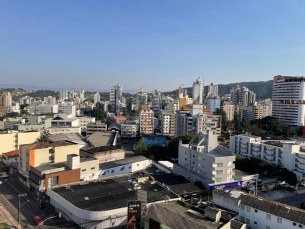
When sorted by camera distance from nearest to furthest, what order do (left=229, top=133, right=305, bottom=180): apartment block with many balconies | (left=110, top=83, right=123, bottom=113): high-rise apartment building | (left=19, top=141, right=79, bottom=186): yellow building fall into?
(left=19, top=141, right=79, bottom=186): yellow building → (left=229, top=133, right=305, bottom=180): apartment block with many balconies → (left=110, top=83, right=123, bottom=113): high-rise apartment building

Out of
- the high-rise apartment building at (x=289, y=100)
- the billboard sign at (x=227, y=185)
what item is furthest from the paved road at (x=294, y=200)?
the high-rise apartment building at (x=289, y=100)

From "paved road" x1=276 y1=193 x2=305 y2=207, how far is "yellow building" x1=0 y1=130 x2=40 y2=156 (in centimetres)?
2516

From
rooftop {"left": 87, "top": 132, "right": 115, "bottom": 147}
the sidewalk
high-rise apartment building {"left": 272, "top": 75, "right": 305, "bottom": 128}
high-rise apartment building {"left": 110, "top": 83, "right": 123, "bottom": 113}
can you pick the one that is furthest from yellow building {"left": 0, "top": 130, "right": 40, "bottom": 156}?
high-rise apartment building {"left": 110, "top": 83, "right": 123, "bottom": 113}

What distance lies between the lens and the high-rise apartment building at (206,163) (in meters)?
18.0

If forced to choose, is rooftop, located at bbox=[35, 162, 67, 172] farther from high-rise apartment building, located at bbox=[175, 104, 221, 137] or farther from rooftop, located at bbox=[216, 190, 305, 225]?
high-rise apartment building, located at bbox=[175, 104, 221, 137]

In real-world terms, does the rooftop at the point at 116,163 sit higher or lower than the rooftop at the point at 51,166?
lower

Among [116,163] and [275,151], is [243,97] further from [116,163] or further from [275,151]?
[116,163]

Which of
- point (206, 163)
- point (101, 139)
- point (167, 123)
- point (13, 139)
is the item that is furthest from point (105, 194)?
point (167, 123)

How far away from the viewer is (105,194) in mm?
14906

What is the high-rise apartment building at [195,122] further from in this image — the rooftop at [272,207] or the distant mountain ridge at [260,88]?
the distant mountain ridge at [260,88]

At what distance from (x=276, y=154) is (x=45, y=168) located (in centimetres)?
2073

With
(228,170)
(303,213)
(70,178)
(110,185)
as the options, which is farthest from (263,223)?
(70,178)

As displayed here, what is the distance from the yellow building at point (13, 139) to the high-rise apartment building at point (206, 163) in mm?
17131

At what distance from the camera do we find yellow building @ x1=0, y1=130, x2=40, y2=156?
2756 centimetres
